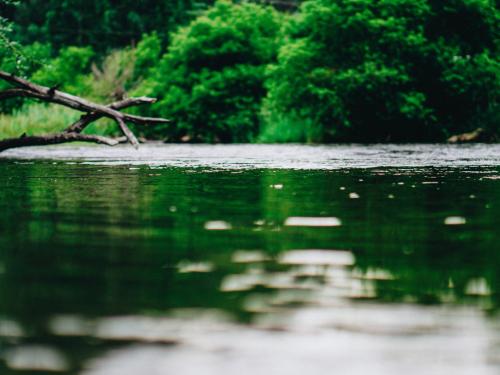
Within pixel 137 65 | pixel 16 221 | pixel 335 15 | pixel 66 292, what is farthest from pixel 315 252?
pixel 137 65

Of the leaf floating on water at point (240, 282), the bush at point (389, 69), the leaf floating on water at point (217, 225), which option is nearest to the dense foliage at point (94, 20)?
the bush at point (389, 69)

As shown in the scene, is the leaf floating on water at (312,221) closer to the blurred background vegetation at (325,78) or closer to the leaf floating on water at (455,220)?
the leaf floating on water at (455,220)

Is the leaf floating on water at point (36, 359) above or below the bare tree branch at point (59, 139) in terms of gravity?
below

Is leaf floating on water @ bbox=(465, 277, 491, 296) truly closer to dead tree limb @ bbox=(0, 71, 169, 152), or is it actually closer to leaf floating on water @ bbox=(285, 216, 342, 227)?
leaf floating on water @ bbox=(285, 216, 342, 227)

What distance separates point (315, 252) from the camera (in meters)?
6.27

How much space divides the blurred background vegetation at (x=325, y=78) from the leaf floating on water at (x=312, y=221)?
1027 inches

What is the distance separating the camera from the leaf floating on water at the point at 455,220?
320 inches

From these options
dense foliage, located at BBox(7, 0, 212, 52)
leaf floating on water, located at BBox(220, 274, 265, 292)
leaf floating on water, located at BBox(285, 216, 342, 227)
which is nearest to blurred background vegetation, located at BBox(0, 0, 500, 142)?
dense foliage, located at BBox(7, 0, 212, 52)

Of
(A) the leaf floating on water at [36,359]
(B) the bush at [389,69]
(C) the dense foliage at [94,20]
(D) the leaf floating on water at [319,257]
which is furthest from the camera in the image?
(C) the dense foliage at [94,20]

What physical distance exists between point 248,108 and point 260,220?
3964 cm

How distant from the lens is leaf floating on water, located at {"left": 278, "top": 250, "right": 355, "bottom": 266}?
5812mm

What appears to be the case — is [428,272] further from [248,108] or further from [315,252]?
[248,108]

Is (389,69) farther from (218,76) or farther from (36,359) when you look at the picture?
(36,359)

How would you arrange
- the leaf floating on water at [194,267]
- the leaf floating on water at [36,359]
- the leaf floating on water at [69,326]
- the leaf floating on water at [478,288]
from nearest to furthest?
1. the leaf floating on water at [36,359]
2. the leaf floating on water at [69,326]
3. the leaf floating on water at [478,288]
4. the leaf floating on water at [194,267]
